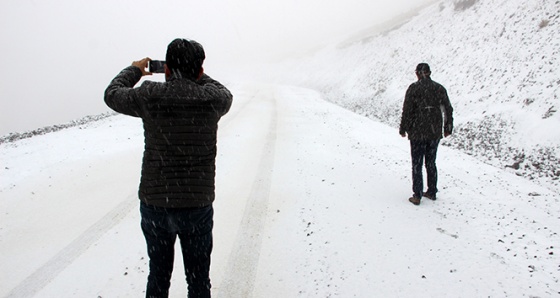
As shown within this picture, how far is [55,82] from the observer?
6681cm

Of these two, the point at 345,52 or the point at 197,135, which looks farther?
the point at 345,52

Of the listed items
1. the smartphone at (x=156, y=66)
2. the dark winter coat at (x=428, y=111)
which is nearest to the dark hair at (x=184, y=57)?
the smartphone at (x=156, y=66)

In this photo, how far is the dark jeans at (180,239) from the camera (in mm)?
2428

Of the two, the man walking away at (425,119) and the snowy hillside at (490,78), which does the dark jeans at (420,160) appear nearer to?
the man walking away at (425,119)

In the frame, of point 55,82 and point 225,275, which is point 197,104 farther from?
point 55,82

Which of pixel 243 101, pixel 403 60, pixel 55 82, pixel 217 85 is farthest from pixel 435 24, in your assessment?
pixel 55 82

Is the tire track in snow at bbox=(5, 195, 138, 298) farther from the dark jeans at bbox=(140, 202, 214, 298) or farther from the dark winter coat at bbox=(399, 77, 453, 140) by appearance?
the dark winter coat at bbox=(399, 77, 453, 140)

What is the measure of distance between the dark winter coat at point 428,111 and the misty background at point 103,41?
42666 millimetres

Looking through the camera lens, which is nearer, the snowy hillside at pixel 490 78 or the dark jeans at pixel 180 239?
the dark jeans at pixel 180 239

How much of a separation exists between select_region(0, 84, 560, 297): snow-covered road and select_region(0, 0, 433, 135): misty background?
125 feet

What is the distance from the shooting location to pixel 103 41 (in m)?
124

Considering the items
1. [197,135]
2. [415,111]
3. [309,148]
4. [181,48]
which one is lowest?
[309,148]

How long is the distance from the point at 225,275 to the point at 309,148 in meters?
6.39

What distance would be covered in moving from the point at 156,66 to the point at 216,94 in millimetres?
588
